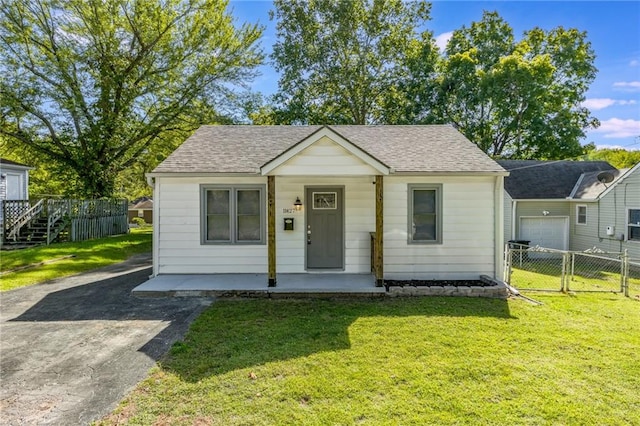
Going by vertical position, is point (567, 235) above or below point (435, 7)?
below

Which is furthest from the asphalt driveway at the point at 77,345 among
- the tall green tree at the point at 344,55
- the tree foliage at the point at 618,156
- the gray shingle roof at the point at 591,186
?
the tree foliage at the point at 618,156

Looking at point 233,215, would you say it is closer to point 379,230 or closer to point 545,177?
point 379,230

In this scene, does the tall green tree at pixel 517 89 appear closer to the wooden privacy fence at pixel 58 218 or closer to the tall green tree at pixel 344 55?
the tall green tree at pixel 344 55

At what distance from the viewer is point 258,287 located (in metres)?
6.91

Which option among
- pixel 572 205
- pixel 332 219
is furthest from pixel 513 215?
pixel 332 219

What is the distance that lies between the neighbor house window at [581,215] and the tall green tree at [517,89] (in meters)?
8.30

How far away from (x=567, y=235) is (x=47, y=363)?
1873 centimetres

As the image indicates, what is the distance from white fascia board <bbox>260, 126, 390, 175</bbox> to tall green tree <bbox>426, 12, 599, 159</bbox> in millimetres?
17790

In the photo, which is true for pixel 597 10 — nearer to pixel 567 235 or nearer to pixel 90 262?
pixel 567 235

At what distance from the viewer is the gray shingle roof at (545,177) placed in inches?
602

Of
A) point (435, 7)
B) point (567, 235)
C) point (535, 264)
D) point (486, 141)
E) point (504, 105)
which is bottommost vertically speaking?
point (535, 264)

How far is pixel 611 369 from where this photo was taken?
153 inches

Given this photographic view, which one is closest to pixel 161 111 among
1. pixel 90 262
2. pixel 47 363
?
pixel 90 262

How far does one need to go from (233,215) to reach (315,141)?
2884 mm
